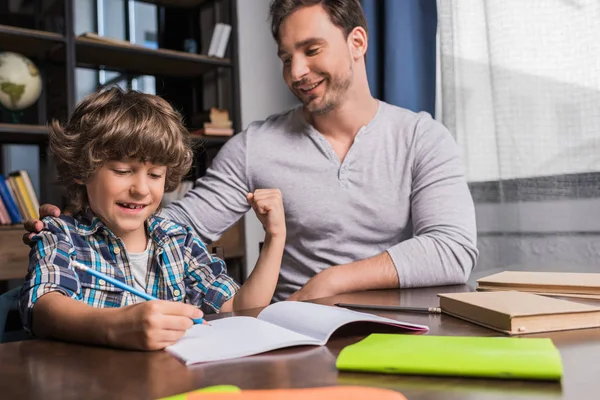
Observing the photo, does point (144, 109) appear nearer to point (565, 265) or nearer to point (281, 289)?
point (281, 289)

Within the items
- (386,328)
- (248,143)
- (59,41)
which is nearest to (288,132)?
(248,143)

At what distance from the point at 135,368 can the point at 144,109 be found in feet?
2.30

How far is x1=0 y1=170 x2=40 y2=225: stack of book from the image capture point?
2.58 m

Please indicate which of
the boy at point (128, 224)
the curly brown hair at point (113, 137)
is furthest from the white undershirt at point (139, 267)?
the curly brown hair at point (113, 137)

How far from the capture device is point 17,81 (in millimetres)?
2715

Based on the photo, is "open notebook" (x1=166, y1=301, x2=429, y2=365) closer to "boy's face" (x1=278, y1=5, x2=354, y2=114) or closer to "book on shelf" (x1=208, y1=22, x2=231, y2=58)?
"boy's face" (x1=278, y1=5, x2=354, y2=114)

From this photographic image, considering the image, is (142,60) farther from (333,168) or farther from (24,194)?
(333,168)

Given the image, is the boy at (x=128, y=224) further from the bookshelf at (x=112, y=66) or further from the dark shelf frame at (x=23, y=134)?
the dark shelf frame at (x=23, y=134)

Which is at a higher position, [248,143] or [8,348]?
[248,143]

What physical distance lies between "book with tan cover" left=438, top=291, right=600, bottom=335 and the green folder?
108 millimetres

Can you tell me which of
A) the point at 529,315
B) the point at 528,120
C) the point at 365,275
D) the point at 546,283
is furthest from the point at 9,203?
the point at 529,315

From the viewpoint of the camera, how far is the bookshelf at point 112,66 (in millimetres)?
2631

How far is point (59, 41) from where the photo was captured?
8.79 feet

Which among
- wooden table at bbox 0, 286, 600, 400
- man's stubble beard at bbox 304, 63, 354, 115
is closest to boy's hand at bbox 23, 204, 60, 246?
wooden table at bbox 0, 286, 600, 400
